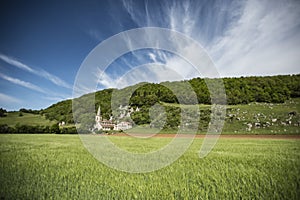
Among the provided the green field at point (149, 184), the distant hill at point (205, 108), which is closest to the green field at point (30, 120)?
the distant hill at point (205, 108)

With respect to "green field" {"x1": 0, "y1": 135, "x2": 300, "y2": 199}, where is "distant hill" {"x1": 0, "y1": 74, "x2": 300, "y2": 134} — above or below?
above

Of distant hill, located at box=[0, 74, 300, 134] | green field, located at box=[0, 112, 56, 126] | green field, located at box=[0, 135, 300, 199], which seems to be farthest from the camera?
green field, located at box=[0, 112, 56, 126]

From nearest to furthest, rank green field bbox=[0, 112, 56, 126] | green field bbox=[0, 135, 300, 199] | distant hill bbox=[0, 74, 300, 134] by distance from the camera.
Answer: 1. green field bbox=[0, 135, 300, 199]
2. distant hill bbox=[0, 74, 300, 134]
3. green field bbox=[0, 112, 56, 126]

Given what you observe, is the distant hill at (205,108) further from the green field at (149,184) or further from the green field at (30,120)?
the green field at (149,184)

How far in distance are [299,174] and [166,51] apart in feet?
18.5

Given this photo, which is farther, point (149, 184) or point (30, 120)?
point (30, 120)

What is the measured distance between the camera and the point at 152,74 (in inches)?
350

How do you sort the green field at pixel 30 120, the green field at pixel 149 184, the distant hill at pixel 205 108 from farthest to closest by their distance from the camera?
the green field at pixel 30 120, the distant hill at pixel 205 108, the green field at pixel 149 184

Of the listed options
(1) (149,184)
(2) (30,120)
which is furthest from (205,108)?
(1) (149,184)

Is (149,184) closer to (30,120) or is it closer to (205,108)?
(205,108)

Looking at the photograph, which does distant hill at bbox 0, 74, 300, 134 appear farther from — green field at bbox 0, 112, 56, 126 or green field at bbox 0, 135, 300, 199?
green field at bbox 0, 135, 300, 199

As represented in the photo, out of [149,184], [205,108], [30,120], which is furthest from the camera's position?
[205,108]

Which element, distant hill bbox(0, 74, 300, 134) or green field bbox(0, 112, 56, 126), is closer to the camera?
distant hill bbox(0, 74, 300, 134)

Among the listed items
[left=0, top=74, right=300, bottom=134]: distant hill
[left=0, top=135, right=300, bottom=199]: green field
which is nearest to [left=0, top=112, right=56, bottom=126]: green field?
[left=0, top=74, right=300, bottom=134]: distant hill
